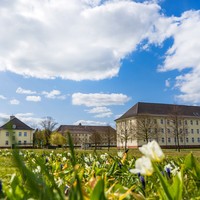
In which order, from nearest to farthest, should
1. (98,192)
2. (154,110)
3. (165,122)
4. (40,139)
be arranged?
(98,192), (154,110), (165,122), (40,139)

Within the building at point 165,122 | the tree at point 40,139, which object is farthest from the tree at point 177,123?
the tree at point 40,139

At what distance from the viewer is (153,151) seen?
1.15 metres

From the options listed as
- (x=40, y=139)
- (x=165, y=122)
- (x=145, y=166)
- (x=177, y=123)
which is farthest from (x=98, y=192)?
(x=40, y=139)

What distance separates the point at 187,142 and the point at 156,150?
82.5 meters

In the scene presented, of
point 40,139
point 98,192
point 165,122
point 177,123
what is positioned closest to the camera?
point 98,192

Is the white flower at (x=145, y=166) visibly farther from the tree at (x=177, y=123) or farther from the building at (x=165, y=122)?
the building at (x=165, y=122)

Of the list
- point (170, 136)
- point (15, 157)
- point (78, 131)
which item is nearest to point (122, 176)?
point (15, 157)

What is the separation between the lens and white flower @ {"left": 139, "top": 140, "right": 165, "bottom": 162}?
113 cm

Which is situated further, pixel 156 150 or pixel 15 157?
pixel 156 150

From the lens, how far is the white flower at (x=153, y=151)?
1.13 m

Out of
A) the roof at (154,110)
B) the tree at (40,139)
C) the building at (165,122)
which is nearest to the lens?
the building at (165,122)

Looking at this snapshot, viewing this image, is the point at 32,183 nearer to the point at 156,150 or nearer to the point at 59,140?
the point at 156,150

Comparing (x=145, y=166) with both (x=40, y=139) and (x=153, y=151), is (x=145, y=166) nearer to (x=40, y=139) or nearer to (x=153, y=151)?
(x=153, y=151)

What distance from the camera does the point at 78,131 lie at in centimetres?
10975
